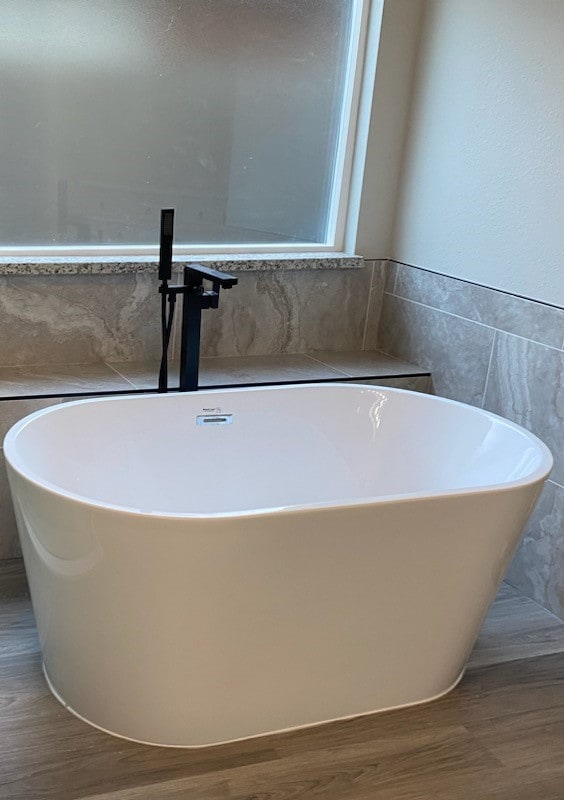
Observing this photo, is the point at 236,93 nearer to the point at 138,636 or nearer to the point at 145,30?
the point at 145,30

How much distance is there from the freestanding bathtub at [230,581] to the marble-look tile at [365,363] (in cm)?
71

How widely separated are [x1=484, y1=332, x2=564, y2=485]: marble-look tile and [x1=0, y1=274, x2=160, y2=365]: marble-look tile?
45.8 inches

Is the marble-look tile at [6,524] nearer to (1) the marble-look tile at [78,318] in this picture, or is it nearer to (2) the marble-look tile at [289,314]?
(1) the marble-look tile at [78,318]

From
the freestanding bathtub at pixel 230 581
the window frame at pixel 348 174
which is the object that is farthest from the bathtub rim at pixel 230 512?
the window frame at pixel 348 174

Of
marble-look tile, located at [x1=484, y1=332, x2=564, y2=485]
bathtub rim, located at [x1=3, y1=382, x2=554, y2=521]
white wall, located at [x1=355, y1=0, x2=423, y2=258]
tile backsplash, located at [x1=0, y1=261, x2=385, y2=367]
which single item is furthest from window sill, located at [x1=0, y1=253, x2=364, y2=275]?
marble-look tile, located at [x1=484, y1=332, x2=564, y2=485]

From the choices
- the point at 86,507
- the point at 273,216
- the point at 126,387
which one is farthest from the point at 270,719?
the point at 273,216

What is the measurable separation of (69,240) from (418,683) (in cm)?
179

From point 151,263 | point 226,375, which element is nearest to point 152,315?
point 151,263

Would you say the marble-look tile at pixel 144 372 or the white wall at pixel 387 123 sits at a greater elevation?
the white wall at pixel 387 123

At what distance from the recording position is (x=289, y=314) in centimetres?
342

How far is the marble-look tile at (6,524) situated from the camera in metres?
2.78

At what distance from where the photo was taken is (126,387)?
2.94 m

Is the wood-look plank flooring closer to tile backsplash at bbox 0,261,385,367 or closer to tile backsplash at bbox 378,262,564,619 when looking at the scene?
tile backsplash at bbox 378,262,564,619

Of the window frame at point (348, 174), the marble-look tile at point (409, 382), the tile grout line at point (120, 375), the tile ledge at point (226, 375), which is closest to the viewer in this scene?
the tile ledge at point (226, 375)
